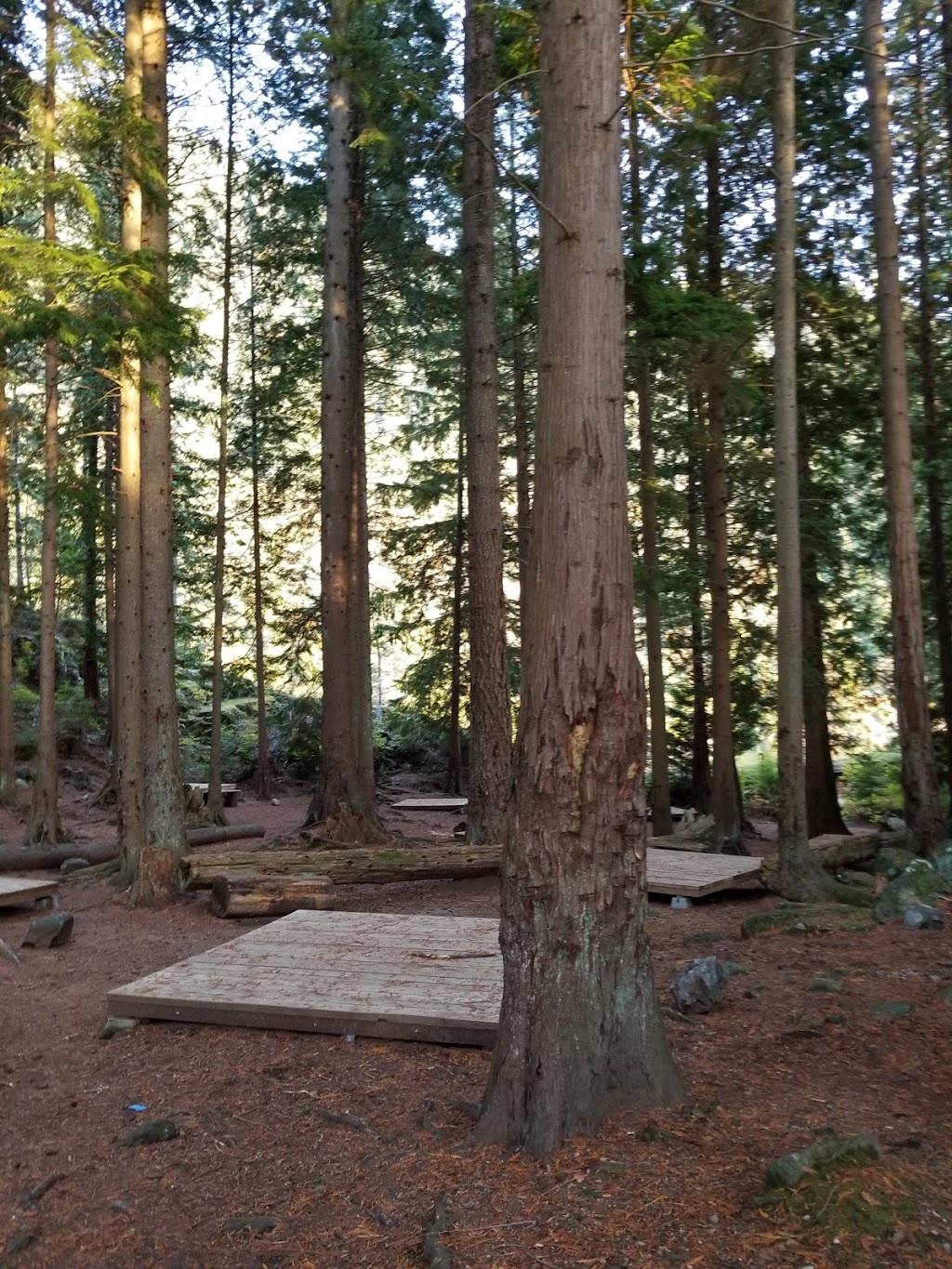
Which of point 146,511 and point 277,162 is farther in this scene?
point 277,162

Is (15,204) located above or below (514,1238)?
above

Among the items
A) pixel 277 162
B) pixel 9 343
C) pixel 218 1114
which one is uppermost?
pixel 277 162

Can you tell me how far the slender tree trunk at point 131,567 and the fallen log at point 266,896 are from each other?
4.61 feet

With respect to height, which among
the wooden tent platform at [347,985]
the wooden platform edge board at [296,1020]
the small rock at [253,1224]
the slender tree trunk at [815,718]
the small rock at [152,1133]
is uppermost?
the slender tree trunk at [815,718]

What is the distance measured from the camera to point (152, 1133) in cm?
488

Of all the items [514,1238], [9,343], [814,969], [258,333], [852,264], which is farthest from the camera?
[258,333]

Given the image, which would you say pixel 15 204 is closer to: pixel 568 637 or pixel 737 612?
pixel 568 637

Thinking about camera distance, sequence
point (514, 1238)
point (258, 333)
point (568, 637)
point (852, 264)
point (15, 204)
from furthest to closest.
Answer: point (258, 333) < point (852, 264) < point (15, 204) < point (568, 637) < point (514, 1238)

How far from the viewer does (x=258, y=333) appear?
22469 millimetres

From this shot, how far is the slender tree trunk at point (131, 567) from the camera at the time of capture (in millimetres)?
10656

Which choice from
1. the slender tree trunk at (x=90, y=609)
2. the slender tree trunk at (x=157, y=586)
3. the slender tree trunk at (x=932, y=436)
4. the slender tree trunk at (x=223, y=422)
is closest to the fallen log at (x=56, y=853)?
the slender tree trunk at (x=157, y=586)

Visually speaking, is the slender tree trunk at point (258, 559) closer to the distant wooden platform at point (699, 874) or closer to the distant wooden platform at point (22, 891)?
the distant wooden platform at point (22, 891)

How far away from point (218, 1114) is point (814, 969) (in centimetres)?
398

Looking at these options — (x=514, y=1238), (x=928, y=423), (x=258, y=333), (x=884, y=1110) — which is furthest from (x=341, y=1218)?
(x=258, y=333)
